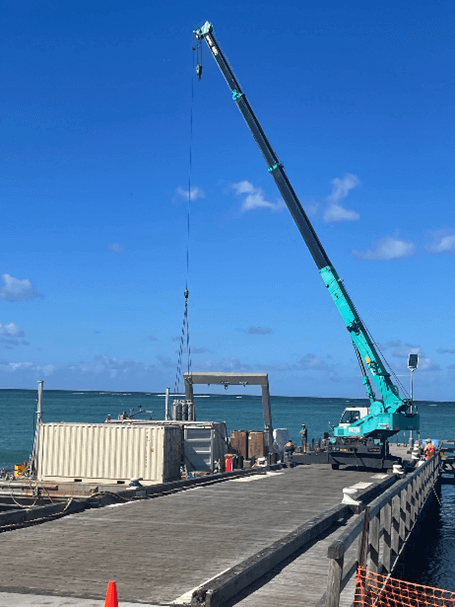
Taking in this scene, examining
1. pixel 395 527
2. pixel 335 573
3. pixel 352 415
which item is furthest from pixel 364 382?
pixel 335 573

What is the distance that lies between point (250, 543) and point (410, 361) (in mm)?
34567

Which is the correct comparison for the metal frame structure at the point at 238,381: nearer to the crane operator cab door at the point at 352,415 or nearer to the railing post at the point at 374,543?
the crane operator cab door at the point at 352,415

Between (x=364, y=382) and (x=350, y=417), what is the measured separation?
6.67 feet

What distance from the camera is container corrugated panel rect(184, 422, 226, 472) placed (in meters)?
34.5

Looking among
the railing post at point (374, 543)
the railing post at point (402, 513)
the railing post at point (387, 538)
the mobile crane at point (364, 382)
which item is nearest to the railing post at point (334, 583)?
the railing post at point (374, 543)

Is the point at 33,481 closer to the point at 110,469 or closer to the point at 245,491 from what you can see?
the point at 110,469

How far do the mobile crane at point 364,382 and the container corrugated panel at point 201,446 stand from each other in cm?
530

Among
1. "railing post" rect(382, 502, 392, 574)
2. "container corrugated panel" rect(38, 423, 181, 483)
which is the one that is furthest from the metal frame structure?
"railing post" rect(382, 502, 392, 574)

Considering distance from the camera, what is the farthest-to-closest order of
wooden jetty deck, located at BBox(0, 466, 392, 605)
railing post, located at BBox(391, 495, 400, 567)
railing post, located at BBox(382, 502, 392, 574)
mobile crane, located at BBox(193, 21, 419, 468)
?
mobile crane, located at BBox(193, 21, 419, 468) < railing post, located at BBox(391, 495, 400, 567) < railing post, located at BBox(382, 502, 392, 574) < wooden jetty deck, located at BBox(0, 466, 392, 605)

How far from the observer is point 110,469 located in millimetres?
30500

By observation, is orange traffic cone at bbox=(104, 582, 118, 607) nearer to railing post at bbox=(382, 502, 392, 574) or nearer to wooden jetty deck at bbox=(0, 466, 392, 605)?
wooden jetty deck at bbox=(0, 466, 392, 605)

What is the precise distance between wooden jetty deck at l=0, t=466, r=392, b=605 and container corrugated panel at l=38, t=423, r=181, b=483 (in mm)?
9236

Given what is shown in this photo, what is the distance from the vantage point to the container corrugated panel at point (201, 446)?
34500mm

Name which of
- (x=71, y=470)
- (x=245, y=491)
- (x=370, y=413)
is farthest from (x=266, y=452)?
(x=245, y=491)
